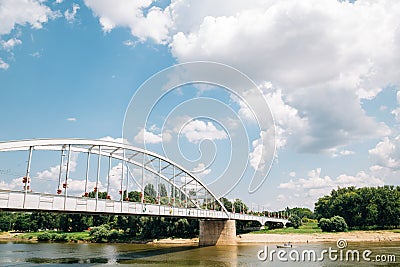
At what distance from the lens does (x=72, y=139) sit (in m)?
29.2

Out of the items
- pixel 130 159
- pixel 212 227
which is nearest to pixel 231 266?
pixel 130 159

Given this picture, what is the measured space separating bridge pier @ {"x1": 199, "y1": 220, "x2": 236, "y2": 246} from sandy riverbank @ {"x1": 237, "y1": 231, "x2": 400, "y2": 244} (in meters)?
6.40

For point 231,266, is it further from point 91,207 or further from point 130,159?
point 130,159

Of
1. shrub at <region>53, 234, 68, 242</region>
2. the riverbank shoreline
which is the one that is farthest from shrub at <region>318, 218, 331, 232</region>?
shrub at <region>53, 234, 68, 242</region>

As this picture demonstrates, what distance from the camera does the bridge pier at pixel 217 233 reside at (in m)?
59.9

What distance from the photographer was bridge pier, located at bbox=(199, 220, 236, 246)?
59906 millimetres

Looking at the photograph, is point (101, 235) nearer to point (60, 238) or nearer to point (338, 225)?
point (60, 238)

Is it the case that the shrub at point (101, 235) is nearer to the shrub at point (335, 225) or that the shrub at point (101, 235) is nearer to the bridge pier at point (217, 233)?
the bridge pier at point (217, 233)

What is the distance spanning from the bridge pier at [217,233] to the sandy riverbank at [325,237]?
21.0 feet

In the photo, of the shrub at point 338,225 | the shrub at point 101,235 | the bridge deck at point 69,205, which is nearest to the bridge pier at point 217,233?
the shrub at point 101,235

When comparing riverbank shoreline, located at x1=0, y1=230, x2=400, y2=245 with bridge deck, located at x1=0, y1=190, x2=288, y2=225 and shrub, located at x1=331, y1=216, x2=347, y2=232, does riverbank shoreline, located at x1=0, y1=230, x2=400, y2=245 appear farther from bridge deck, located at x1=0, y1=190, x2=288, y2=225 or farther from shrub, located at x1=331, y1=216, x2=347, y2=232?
bridge deck, located at x1=0, y1=190, x2=288, y2=225

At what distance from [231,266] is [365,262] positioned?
39.9ft

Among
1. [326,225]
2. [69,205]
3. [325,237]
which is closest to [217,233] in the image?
[325,237]

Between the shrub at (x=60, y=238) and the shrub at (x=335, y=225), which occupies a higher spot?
the shrub at (x=335, y=225)
